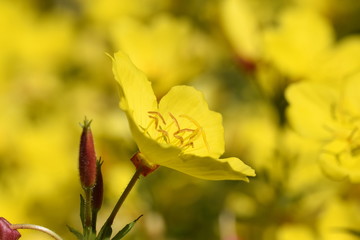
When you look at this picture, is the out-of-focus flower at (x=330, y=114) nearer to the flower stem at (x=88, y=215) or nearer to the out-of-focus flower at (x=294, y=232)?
the out-of-focus flower at (x=294, y=232)

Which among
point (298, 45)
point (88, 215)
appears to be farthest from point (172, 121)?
point (298, 45)

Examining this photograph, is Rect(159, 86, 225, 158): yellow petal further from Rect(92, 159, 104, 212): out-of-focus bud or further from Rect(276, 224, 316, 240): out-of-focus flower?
Rect(276, 224, 316, 240): out-of-focus flower

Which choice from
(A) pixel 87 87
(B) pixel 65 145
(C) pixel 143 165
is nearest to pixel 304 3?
(A) pixel 87 87

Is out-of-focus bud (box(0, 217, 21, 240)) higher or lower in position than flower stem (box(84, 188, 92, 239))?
lower

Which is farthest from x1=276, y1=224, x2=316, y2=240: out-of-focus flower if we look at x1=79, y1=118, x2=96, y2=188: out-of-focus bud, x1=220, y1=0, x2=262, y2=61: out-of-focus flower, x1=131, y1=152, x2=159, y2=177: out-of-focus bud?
x1=79, y1=118, x2=96, y2=188: out-of-focus bud

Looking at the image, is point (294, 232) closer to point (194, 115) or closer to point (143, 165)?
point (194, 115)

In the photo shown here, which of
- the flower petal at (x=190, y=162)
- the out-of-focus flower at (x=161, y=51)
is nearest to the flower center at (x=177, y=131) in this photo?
the flower petal at (x=190, y=162)
